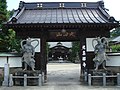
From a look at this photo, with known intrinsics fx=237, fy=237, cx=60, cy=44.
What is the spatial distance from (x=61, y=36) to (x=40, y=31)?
167 centimetres

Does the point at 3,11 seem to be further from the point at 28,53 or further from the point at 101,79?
the point at 101,79

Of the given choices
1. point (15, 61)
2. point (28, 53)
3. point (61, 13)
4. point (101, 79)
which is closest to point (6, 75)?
point (15, 61)

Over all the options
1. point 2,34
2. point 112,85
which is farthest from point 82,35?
point 2,34

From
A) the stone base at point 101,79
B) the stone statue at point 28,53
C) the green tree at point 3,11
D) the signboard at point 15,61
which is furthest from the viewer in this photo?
the green tree at point 3,11

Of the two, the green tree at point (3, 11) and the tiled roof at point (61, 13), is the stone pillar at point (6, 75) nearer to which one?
the tiled roof at point (61, 13)

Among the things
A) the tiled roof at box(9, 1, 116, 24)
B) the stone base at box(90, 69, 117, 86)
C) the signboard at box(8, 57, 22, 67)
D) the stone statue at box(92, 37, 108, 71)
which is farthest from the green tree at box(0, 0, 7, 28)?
the stone base at box(90, 69, 117, 86)

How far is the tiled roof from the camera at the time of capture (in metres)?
17.2

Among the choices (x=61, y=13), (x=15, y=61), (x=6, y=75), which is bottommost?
(x=6, y=75)

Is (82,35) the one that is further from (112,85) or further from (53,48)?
(53,48)

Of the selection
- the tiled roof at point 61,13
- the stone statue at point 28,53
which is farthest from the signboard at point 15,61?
the tiled roof at point 61,13

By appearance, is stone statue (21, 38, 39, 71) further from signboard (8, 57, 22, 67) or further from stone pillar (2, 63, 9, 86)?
stone pillar (2, 63, 9, 86)

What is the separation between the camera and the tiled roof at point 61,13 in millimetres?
17234

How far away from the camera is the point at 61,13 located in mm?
19625

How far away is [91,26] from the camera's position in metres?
16.4
